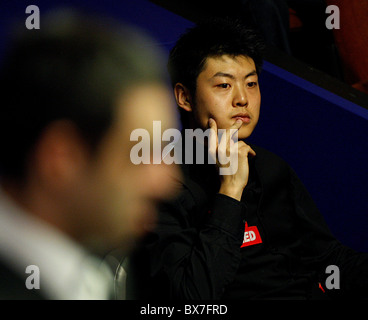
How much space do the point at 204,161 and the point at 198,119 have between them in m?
0.11

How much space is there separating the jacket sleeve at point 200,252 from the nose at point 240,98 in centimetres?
23

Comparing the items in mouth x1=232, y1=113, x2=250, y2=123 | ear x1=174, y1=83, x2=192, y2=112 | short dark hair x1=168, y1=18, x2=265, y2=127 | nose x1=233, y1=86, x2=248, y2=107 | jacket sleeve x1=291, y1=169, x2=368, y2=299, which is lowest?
jacket sleeve x1=291, y1=169, x2=368, y2=299

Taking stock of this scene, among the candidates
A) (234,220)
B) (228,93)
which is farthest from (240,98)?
(234,220)

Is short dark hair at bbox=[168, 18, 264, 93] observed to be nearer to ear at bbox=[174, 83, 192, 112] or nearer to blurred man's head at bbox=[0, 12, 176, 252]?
ear at bbox=[174, 83, 192, 112]

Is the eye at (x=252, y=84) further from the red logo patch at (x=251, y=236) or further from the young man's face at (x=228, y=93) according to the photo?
the red logo patch at (x=251, y=236)

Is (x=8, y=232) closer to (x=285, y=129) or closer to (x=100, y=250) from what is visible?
(x=100, y=250)

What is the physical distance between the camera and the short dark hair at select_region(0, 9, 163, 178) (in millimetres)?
1299

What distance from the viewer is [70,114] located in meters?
1.32

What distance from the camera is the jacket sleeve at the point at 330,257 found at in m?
1.05

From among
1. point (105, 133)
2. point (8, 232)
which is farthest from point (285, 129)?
point (8, 232)

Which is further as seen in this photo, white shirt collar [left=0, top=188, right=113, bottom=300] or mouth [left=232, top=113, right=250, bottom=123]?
white shirt collar [left=0, top=188, right=113, bottom=300]

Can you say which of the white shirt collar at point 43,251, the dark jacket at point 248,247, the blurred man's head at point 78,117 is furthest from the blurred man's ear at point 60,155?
the dark jacket at point 248,247

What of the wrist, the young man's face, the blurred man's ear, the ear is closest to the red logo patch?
the wrist

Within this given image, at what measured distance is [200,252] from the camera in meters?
0.86
